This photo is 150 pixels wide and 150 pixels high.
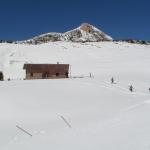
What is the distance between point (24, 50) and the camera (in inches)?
4008

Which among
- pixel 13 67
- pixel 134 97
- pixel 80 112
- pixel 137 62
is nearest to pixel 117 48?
pixel 137 62

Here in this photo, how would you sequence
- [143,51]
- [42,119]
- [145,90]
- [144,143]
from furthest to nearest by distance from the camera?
[143,51]
[145,90]
[42,119]
[144,143]

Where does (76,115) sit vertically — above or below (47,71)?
below

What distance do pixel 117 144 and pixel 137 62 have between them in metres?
69.4

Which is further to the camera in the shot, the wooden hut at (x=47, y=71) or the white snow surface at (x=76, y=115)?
the wooden hut at (x=47, y=71)

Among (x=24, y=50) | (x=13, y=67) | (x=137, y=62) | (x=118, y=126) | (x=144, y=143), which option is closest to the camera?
(x=144, y=143)

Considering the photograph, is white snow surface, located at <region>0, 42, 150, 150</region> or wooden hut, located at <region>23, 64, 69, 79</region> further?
wooden hut, located at <region>23, 64, 69, 79</region>

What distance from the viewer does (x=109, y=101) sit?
3622cm

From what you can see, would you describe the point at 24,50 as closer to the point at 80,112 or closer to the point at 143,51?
the point at 143,51

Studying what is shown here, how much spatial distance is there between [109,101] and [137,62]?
50.6 m

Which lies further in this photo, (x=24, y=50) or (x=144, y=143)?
(x=24, y=50)

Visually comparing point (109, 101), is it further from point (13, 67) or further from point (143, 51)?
point (143, 51)

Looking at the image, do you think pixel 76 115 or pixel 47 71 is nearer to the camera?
pixel 76 115

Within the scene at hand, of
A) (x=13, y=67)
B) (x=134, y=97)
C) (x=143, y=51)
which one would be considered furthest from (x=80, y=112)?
(x=143, y=51)
